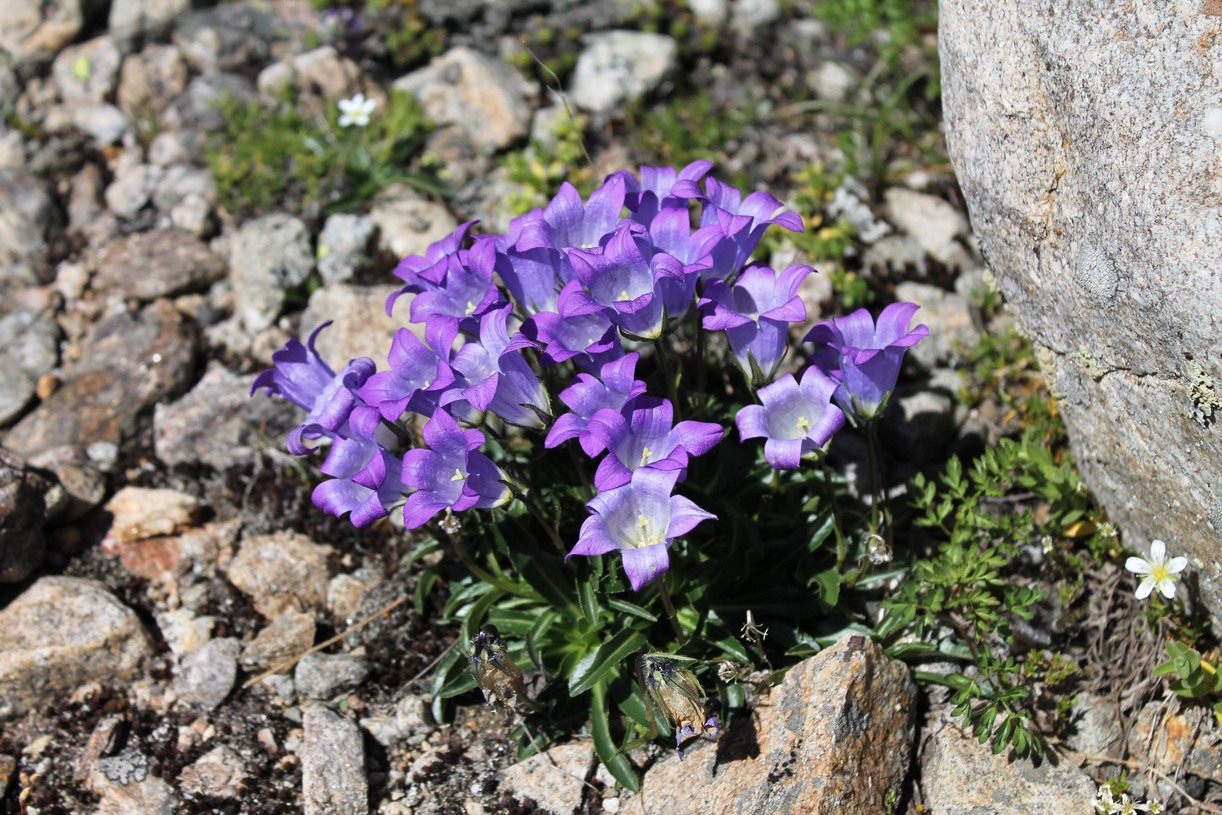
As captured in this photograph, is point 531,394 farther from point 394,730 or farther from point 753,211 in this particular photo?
point 394,730

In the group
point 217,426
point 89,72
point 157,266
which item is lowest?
point 217,426

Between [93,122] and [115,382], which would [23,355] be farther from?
[93,122]

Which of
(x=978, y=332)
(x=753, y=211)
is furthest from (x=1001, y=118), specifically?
(x=978, y=332)

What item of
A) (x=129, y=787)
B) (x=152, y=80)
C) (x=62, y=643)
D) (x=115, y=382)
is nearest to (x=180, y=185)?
(x=152, y=80)

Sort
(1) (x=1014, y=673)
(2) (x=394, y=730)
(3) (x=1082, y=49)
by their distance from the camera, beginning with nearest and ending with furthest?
1. (3) (x=1082, y=49)
2. (1) (x=1014, y=673)
3. (2) (x=394, y=730)

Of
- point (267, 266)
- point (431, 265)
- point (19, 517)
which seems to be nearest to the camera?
point (431, 265)

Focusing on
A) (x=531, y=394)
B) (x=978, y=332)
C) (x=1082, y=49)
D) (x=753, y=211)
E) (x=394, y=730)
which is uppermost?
(x=1082, y=49)

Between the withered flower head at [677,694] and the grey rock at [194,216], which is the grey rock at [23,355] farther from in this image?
the withered flower head at [677,694]
